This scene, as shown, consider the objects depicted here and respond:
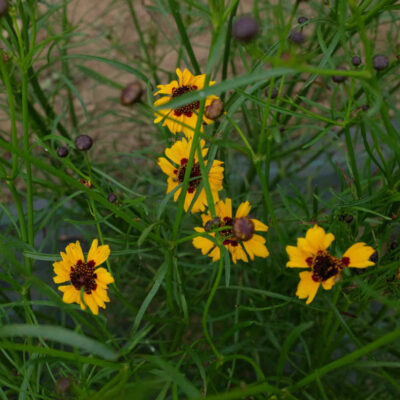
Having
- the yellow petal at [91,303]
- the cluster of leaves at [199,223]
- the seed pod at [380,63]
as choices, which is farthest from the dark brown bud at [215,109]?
the yellow petal at [91,303]

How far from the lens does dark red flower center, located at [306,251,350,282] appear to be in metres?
0.62

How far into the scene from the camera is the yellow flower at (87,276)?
0.65 m

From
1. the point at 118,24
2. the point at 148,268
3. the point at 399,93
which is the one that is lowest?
the point at 148,268

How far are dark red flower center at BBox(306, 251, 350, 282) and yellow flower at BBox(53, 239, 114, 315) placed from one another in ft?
1.00

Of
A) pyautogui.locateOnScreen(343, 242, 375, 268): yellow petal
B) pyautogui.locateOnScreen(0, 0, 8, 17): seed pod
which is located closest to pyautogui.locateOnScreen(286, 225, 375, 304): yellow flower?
pyautogui.locateOnScreen(343, 242, 375, 268): yellow petal

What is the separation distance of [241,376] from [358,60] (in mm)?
919

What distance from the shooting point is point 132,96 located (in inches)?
22.1

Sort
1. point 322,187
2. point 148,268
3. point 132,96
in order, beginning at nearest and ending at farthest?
point 132,96 < point 148,268 < point 322,187

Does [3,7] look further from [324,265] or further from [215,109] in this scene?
[324,265]

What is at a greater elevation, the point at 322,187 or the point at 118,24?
the point at 118,24

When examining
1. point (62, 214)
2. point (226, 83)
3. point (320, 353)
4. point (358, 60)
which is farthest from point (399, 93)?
point (226, 83)

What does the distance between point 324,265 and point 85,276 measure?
370 millimetres

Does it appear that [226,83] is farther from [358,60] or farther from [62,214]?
[62,214]

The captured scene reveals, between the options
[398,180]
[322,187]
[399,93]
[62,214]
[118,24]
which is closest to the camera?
[398,180]
